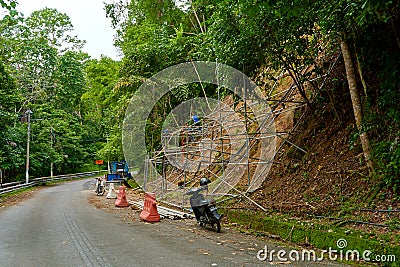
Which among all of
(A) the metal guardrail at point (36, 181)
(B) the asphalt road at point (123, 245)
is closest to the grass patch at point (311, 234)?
(B) the asphalt road at point (123, 245)

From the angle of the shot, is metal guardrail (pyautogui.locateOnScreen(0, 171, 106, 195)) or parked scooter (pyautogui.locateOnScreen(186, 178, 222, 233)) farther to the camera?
metal guardrail (pyautogui.locateOnScreen(0, 171, 106, 195))

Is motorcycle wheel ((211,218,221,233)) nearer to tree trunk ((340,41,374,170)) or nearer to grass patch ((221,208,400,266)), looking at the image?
grass patch ((221,208,400,266))

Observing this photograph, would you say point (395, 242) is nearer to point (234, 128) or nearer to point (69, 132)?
point (234, 128)

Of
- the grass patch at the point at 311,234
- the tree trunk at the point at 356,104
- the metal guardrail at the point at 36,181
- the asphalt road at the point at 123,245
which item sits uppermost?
the tree trunk at the point at 356,104

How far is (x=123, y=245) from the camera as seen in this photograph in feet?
23.3

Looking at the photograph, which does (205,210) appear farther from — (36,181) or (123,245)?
(36,181)

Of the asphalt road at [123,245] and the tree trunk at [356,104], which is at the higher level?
the tree trunk at [356,104]

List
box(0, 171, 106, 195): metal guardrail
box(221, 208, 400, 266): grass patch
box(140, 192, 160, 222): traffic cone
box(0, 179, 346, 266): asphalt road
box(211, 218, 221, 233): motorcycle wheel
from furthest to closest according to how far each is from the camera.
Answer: box(0, 171, 106, 195): metal guardrail → box(140, 192, 160, 222): traffic cone → box(211, 218, 221, 233): motorcycle wheel → box(0, 179, 346, 266): asphalt road → box(221, 208, 400, 266): grass patch

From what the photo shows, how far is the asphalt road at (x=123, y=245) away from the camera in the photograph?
19.3 ft

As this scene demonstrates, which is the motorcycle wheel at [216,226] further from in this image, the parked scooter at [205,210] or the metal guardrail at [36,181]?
the metal guardrail at [36,181]

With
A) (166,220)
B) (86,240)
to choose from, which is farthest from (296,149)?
(86,240)

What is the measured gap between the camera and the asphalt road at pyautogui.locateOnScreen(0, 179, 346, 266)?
5.89m

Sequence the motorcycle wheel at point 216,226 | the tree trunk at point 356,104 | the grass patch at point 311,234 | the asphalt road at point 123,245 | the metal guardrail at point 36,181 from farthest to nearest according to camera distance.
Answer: the metal guardrail at point 36,181 < the motorcycle wheel at point 216,226 < the tree trunk at point 356,104 < the asphalt road at point 123,245 < the grass patch at point 311,234

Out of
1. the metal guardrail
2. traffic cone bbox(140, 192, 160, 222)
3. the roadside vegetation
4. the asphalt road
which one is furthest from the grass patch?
the metal guardrail
